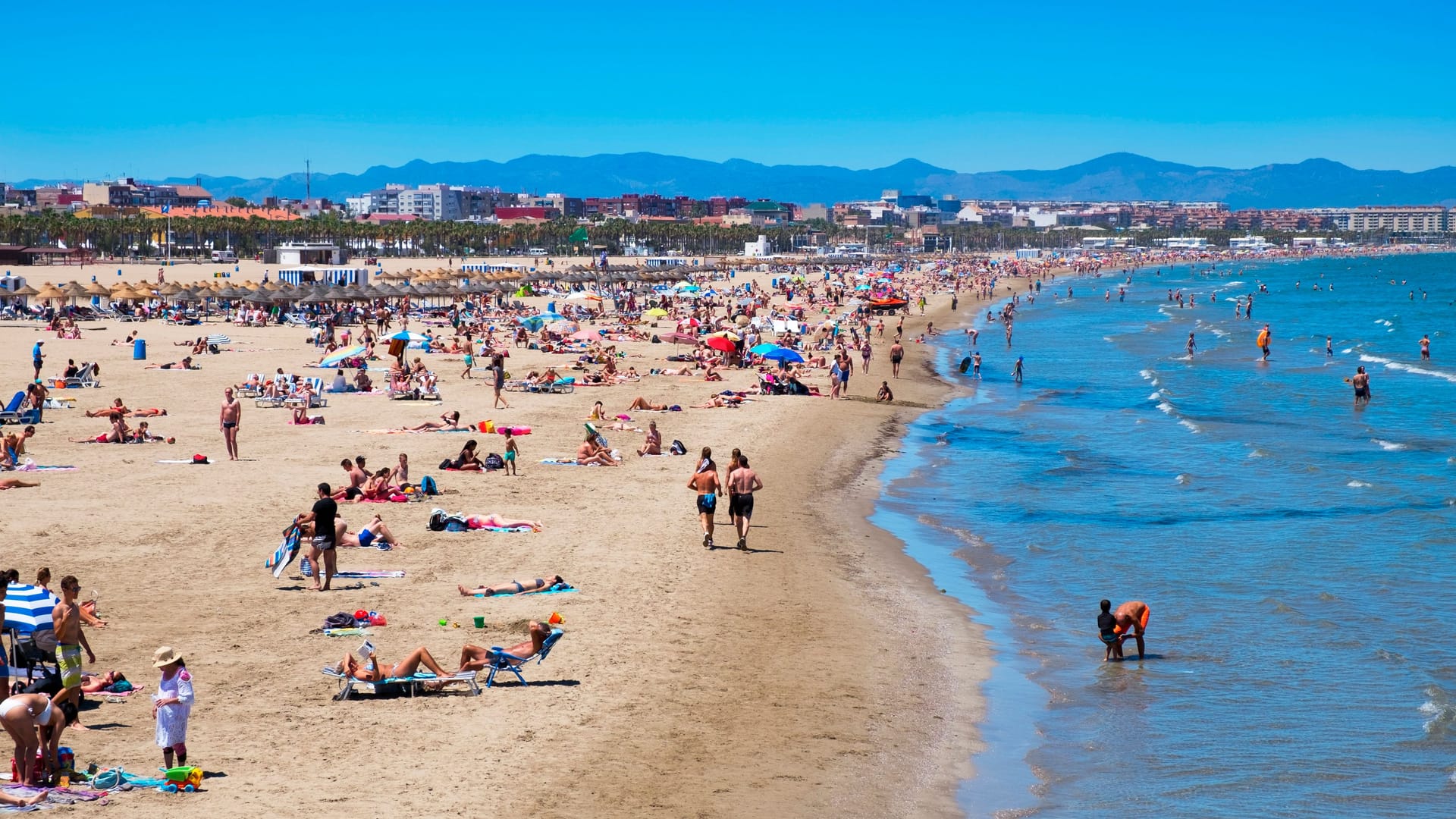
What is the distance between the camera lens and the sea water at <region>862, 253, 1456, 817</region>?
9961 millimetres

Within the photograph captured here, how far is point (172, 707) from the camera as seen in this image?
8.07m

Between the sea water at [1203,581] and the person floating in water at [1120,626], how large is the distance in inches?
6.5

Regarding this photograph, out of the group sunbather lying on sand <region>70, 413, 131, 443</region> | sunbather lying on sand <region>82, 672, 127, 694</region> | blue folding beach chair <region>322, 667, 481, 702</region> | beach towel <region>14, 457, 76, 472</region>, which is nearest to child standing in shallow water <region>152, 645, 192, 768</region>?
sunbather lying on sand <region>82, 672, 127, 694</region>

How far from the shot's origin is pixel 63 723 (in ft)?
25.6

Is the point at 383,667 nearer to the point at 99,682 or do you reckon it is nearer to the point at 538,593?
the point at 99,682

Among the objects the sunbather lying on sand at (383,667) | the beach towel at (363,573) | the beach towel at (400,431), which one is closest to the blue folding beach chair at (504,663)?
the sunbather lying on sand at (383,667)

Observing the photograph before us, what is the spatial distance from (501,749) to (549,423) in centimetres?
1686

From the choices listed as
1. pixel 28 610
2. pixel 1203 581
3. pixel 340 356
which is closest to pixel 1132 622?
pixel 1203 581

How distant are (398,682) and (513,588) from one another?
3150 mm

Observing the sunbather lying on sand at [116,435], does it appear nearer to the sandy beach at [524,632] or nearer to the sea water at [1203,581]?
the sandy beach at [524,632]

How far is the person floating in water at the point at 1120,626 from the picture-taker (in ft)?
41.8

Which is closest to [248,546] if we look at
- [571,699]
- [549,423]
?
[571,699]

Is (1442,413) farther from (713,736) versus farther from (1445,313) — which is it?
(1445,313)

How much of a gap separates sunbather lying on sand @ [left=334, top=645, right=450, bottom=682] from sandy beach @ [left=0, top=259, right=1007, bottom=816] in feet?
0.61
